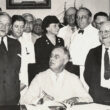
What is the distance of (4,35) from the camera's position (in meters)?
3.32

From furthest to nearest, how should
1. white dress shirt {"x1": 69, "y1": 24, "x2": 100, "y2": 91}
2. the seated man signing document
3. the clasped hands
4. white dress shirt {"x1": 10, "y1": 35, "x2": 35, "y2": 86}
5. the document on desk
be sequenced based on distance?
white dress shirt {"x1": 69, "y1": 24, "x2": 100, "y2": 91}
white dress shirt {"x1": 10, "y1": 35, "x2": 35, "y2": 86}
the seated man signing document
the clasped hands
the document on desk

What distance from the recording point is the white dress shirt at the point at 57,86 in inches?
125

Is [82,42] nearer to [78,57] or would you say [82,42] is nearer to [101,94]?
[78,57]

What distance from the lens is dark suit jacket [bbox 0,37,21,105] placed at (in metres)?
3.36

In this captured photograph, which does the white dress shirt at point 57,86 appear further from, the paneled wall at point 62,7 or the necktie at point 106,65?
the paneled wall at point 62,7

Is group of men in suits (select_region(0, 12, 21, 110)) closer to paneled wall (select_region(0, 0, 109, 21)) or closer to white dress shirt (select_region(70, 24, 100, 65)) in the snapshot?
white dress shirt (select_region(70, 24, 100, 65))

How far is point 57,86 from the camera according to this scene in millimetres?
3279

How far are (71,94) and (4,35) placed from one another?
39.2 inches

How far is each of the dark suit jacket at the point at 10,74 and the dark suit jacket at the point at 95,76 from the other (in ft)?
2.95

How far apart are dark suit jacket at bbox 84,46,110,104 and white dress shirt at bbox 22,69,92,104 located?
0.35m

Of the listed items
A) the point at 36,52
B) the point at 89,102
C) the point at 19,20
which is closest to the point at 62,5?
the point at 36,52

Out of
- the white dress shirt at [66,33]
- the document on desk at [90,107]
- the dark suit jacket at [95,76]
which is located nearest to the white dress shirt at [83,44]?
the white dress shirt at [66,33]

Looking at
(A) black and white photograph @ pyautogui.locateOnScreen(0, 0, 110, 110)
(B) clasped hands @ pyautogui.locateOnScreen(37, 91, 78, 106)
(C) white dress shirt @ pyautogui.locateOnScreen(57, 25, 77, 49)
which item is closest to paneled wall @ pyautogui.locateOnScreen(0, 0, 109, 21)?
(C) white dress shirt @ pyautogui.locateOnScreen(57, 25, 77, 49)

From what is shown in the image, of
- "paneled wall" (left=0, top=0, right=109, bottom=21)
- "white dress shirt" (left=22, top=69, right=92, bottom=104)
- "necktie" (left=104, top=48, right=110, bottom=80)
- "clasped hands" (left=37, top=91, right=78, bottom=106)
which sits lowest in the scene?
"clasped hands" (left=37, top=91, right=78, bottom=106)
